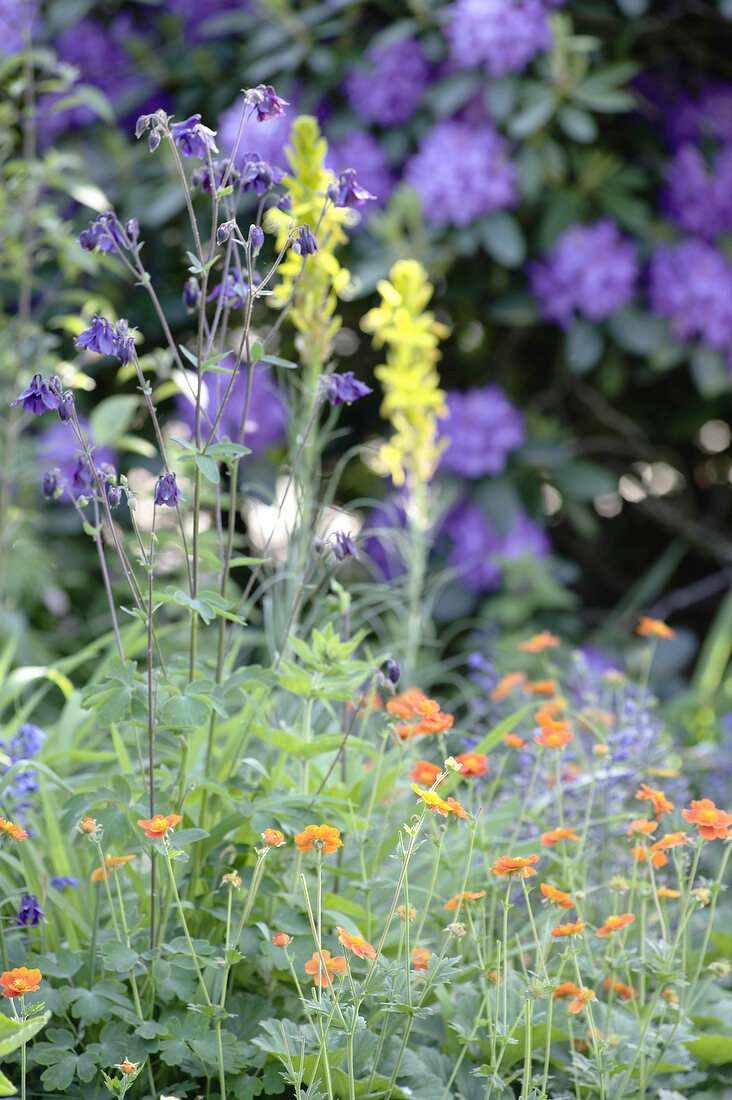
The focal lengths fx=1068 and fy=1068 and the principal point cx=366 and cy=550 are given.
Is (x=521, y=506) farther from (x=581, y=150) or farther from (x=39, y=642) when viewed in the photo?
(x=39, y=642)

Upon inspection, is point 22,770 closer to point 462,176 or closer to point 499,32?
point 462,176

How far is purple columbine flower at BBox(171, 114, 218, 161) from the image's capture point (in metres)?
1.05

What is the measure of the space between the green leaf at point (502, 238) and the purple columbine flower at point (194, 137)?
5.25ft

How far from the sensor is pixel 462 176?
8.72ft

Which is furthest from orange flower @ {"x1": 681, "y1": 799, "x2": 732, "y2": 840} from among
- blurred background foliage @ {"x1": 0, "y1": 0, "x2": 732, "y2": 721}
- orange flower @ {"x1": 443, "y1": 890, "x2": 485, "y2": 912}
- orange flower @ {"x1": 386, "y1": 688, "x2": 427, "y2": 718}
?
blurred background foliage @ {"x1": 0, "y1": 0, "x2": 732, "y2": 721}

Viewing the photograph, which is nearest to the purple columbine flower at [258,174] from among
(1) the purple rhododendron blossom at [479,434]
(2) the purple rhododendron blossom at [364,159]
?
(1) the purple rhododendron blossom at [479,434]

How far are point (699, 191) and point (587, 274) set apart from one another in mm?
451

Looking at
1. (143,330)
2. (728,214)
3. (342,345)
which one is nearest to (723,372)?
(728,214)

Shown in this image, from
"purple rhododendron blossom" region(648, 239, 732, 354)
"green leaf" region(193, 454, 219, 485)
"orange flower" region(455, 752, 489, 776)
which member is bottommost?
"purple rhododendron blossom" region(648, 239, 732, 354)

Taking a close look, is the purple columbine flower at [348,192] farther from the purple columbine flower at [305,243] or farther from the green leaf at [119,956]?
the green leaf at [119,956]

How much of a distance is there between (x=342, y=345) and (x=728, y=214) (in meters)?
1.19

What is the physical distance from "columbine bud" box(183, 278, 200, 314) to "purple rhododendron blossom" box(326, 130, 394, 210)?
1.69 meters

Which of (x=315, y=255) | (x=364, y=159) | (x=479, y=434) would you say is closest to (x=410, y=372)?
A: (x=315, y=255)

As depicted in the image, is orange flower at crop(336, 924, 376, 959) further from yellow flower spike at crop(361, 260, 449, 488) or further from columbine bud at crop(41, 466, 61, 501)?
yellow flower spike at crop(361, 260, 449, 488)
